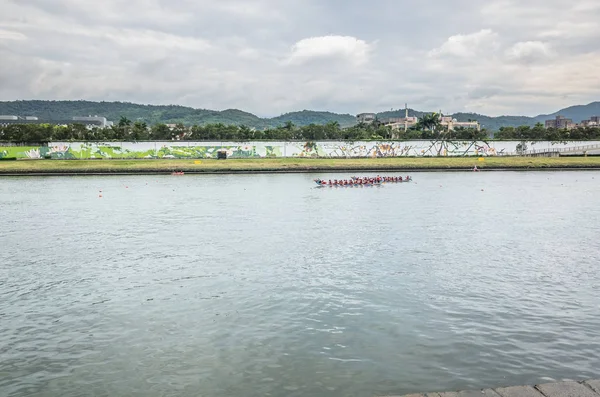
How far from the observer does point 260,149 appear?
10650 centimetres

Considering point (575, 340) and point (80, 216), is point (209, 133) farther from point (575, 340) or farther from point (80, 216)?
point (575, 340)

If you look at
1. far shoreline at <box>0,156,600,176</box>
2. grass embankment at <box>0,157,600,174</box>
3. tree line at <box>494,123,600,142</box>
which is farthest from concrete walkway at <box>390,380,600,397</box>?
tree line at <box>494,123,600,142</box>

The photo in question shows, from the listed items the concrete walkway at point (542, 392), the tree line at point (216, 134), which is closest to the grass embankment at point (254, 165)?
the tree line at point (216, 134)

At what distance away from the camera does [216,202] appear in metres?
42.9

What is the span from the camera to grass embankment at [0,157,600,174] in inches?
3307

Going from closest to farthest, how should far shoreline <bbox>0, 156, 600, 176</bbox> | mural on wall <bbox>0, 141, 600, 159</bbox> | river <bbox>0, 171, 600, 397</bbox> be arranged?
river <bbox>0, 171, 600, 397</bbox>, far shoreline <bbox>0, 156, 600, 176</bbox>, mural on wall <bbox>0, 141, 600, 159</bbox>

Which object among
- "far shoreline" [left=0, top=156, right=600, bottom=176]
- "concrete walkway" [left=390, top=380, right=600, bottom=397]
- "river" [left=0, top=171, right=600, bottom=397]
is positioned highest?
"far shoreline" [left=0, top=156, right=600, bottom=176]

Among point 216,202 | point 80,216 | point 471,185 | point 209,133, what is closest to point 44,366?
point 80,216

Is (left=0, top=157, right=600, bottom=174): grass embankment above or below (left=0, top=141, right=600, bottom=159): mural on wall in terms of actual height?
below

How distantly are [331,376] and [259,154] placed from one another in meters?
97.0

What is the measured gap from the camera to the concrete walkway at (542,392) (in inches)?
320

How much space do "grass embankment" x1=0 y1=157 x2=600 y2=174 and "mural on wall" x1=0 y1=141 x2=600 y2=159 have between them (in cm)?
678

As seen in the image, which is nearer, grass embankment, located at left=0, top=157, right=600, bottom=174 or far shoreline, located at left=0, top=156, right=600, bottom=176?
far shoreline, located at left=0, top=156, right=600, bottom=176

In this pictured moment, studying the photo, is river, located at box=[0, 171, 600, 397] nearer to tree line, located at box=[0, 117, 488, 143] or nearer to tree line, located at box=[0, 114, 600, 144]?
Result: tree line, located at box=[0, 117, 488, 143]
